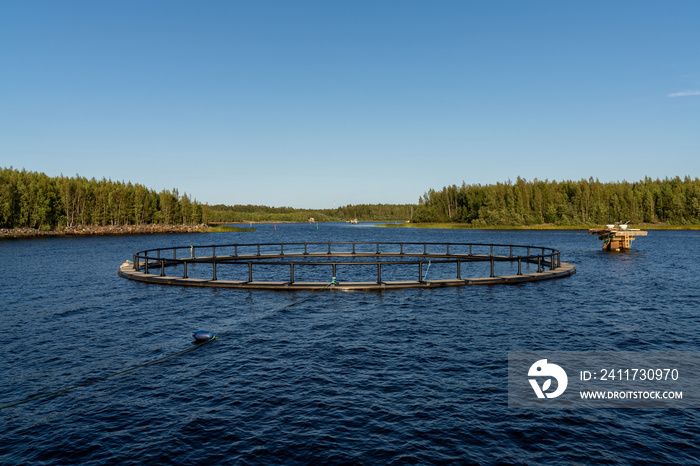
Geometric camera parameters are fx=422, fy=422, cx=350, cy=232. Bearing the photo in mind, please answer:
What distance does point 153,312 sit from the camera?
881 inches

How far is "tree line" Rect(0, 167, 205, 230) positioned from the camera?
121 m

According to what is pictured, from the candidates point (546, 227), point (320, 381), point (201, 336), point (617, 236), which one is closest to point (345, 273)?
point (201, 336)

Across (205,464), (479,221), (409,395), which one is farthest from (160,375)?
(479,221)

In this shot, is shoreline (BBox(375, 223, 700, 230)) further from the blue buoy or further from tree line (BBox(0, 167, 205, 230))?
the blue buoy

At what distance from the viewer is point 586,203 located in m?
171

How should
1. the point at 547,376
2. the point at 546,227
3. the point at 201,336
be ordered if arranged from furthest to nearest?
the point at 546,227, the point at 201,336, the point at 547,376

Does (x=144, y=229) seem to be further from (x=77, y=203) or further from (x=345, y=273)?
(x=345, y=273)

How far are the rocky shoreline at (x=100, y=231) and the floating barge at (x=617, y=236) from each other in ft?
443

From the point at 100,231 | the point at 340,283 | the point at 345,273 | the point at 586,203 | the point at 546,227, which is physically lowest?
the point at 345,273

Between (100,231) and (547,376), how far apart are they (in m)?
150

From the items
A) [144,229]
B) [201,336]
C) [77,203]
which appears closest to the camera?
[201,336]

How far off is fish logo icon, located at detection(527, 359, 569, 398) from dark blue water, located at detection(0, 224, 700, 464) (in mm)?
922

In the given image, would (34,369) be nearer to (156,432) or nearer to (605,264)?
(156,432)

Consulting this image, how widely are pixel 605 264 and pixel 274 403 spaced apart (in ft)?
160
